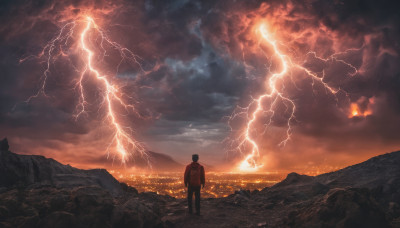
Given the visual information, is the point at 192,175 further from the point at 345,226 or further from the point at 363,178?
the point at 363,178

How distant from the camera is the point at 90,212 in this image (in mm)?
5750

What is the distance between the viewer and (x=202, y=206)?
10.0 metres

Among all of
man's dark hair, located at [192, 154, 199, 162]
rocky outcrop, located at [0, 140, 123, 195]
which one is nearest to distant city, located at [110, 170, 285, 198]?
rocky outcrop, located at [0, 140, 123, 195]

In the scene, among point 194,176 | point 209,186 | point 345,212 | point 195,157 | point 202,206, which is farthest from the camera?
point 209,186

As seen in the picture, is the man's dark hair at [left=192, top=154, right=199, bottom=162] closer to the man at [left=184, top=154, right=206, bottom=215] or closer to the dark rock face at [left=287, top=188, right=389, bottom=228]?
the man at [left=184, top=154, right=206, bottom=215]

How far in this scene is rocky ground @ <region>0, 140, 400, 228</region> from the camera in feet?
18.4

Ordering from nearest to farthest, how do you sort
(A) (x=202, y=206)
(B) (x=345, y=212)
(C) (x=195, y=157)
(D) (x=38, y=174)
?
(B) (x=345, y=212), (C) (x=195, y=157), (A) (x=202, y=206), (D) (x=38, y=174)

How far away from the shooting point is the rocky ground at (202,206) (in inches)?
221

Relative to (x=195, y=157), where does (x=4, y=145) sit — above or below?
above

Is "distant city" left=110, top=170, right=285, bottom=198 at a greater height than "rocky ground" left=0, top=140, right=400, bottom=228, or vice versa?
"rocky ground" left=0, top=140, right=400, bottom=228

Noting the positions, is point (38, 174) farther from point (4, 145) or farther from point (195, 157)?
point (195, 157)

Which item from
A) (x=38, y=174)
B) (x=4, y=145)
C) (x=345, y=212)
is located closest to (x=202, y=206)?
(x=345, y=212)

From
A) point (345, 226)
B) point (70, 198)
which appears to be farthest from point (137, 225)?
point (345, 226)

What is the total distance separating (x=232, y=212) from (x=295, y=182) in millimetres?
5491
